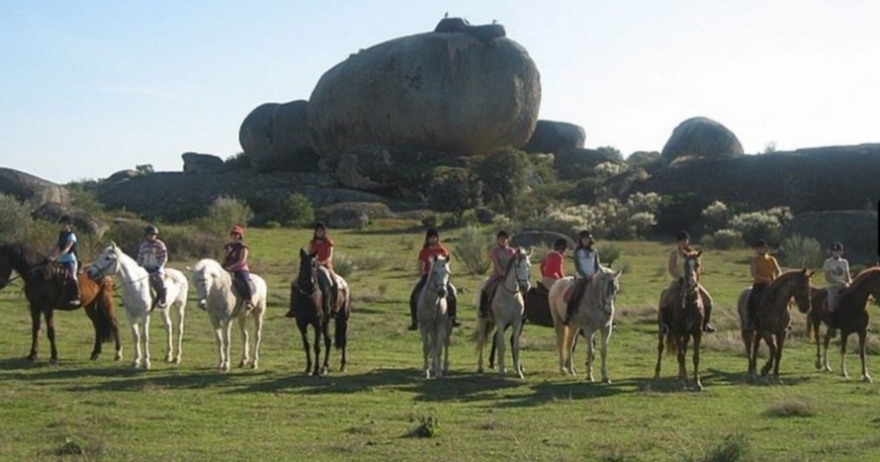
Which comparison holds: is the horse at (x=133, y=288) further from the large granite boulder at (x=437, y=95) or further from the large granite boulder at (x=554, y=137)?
the large granite boulder at (x=554, y=137)

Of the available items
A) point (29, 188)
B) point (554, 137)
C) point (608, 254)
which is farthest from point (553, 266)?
point (554, 137)

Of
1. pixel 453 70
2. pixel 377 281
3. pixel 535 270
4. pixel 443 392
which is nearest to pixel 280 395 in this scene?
pixel 443 392

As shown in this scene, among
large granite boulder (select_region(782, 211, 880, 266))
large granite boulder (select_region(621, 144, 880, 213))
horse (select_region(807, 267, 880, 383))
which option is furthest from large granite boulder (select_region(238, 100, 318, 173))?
horse (select_region(807, 267, 880, 383))

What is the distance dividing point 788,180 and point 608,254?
53.3 feet

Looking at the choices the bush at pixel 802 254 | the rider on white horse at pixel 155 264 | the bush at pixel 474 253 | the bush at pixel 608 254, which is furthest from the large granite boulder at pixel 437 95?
the rider on white horse at pixel 155 264

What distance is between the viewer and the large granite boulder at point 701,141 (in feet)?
209

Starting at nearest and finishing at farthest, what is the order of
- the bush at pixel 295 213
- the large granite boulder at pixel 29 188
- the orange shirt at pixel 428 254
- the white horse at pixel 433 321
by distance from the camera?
the white horse at pixel 433 321, the orange shirt at pixel 428 254, the large granite boulder at pixel 29 188, the bush at pixel 295 213

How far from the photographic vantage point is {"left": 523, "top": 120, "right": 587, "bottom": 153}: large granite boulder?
229 feet

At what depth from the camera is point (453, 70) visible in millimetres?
61062

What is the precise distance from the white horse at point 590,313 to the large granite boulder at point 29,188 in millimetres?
27806

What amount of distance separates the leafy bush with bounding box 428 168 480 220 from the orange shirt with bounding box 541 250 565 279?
31.5 m

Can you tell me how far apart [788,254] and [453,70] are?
91.0 feet

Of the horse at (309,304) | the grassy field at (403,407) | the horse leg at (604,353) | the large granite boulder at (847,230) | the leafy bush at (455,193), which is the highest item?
the leafy bush at (455,193)

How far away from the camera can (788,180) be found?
50.8 m
